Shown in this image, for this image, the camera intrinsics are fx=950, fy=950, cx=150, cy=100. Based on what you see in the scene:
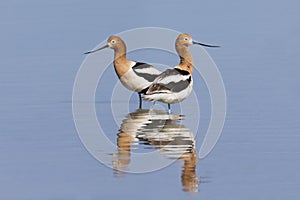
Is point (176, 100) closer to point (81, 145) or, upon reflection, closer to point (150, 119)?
point (150, 119)

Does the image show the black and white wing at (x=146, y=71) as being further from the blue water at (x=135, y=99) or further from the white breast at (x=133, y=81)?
the blue water at (x=135, y=99)

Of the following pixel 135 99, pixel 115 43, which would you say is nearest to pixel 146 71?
pixel 135 99

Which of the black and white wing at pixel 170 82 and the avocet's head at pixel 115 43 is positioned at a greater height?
the avocet's head at pixel 115 43

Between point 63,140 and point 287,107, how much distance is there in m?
3.05

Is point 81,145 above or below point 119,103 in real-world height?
below

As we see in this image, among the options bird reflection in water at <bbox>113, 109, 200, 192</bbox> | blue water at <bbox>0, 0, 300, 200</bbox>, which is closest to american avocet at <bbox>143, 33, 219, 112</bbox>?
bird reflection in water at <bbox>113, 109, 200, 192</bbox>

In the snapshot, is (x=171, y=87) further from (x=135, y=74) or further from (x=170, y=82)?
(x=135, y=74)

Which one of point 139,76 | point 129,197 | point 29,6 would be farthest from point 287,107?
point 29,6

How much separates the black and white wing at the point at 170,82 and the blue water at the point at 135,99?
2.30 feet

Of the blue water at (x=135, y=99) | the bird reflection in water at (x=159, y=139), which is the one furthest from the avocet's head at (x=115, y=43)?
the bird reflection in water at (x=159, y=139)

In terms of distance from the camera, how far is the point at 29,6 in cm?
2052

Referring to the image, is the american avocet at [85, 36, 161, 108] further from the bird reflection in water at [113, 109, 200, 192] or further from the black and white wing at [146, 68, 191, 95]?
the black and white wing at [146, 68, 191, 95]

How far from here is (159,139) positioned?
436 inches

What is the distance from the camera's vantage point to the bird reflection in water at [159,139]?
9.70m
